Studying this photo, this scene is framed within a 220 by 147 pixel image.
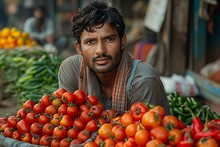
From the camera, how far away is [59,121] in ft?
10.6

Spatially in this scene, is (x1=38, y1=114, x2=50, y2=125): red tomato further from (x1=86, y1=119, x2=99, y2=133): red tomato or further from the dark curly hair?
the dark curly hair

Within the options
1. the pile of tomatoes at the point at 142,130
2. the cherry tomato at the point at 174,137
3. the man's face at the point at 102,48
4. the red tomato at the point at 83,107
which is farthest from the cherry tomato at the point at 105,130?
the man's face at the point at 102,48

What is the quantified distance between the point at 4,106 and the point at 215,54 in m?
3.79

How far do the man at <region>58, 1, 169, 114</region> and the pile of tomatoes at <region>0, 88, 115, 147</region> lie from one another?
0.31 meters

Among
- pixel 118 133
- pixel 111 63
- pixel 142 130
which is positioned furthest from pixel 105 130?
pixel 111 63

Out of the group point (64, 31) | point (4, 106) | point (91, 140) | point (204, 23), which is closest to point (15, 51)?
point (4, 106)

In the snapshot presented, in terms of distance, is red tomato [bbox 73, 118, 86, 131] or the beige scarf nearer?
red tomato [bbox 73, 118, 86, 131]

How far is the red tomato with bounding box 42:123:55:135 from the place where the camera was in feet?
10.4

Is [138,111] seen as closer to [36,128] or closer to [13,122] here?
[36,128]

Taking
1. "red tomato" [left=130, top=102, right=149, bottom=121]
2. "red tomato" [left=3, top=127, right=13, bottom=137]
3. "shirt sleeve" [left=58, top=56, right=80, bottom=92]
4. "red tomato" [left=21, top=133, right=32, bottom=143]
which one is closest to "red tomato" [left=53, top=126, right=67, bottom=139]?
"red tomato" [left=21, top=133, right=32, bottom=143]

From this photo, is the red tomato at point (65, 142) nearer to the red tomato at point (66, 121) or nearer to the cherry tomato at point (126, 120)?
the red tomato at point (66, 121)

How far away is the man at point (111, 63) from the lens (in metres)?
3.52

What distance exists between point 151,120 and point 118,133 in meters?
0.25

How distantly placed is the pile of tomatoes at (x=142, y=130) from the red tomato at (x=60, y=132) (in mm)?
249
